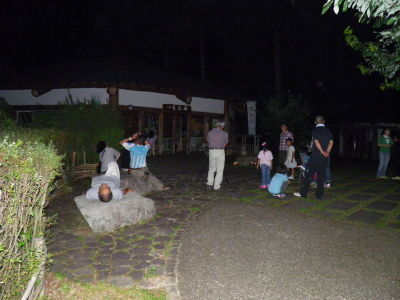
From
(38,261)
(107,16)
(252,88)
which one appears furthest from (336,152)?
(38,261)

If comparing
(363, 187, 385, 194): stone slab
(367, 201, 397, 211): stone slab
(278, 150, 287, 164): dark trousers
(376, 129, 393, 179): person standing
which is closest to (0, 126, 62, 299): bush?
(367, 201, 397, 211): stone slab

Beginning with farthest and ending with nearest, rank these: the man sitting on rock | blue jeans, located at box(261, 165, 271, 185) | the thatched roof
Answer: the thatched roof < blue jeans, located at box(261, 165, 271, 185) < the man sitting on rock

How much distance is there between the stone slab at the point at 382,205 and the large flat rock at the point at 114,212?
16.0 ft

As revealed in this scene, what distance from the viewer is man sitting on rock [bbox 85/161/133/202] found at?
5.60 metres

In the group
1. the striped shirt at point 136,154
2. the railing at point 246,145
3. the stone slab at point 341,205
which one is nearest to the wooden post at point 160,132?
the railing at point 246,145

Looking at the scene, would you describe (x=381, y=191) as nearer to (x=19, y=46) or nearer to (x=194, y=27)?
(x=194, y=27)

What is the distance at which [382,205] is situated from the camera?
7625 millimetres

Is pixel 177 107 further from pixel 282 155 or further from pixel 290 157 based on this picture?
pixel 290 157

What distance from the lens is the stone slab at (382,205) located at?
24.1ft

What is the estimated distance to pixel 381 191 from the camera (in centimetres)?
936

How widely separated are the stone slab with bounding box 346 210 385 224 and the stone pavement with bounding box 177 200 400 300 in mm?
533

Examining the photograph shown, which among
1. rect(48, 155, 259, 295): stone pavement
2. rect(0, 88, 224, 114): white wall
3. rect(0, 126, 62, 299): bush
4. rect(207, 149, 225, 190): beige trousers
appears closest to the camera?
rect(0, 126, 62, 299): bush

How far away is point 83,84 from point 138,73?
3183 mm

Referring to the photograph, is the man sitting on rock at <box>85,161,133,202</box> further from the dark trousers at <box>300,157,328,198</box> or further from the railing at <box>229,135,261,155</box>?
the railing at <box>229,135,261,155</box>
